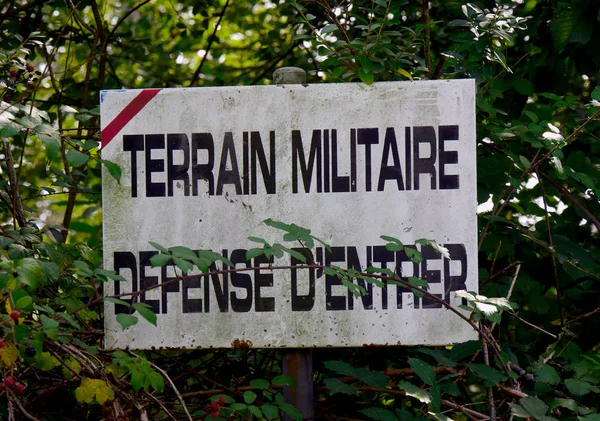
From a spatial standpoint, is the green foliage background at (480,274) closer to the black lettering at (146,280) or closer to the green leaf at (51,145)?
the green leaf at (51,145)

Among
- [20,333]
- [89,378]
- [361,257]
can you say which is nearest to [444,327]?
[361,257]

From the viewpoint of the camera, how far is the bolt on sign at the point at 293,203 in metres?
1.95

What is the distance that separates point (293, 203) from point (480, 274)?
0.87m

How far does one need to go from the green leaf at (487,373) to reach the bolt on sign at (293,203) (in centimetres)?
10

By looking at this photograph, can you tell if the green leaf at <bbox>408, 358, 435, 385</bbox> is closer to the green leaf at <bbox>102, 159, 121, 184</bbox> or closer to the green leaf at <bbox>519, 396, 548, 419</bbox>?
the green leaf at <bbox>519, 396, 548, 419</bbox>

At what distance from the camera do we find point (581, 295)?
2.87m

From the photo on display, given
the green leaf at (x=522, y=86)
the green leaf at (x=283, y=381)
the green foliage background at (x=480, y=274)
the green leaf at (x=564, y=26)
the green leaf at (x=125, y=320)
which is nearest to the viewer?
the green leaf at (x=125, y=320)

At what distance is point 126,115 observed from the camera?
202cm

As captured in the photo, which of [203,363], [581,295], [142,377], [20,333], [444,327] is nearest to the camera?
[20,333]

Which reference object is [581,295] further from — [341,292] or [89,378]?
[89,378]

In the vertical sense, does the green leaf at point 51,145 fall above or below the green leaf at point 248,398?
above

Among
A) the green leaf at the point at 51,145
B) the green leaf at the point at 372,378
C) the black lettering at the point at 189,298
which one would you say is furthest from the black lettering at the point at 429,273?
the green leaf at the point at 51,145

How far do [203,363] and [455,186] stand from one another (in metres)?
1.13

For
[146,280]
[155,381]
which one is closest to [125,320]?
[155,381]
